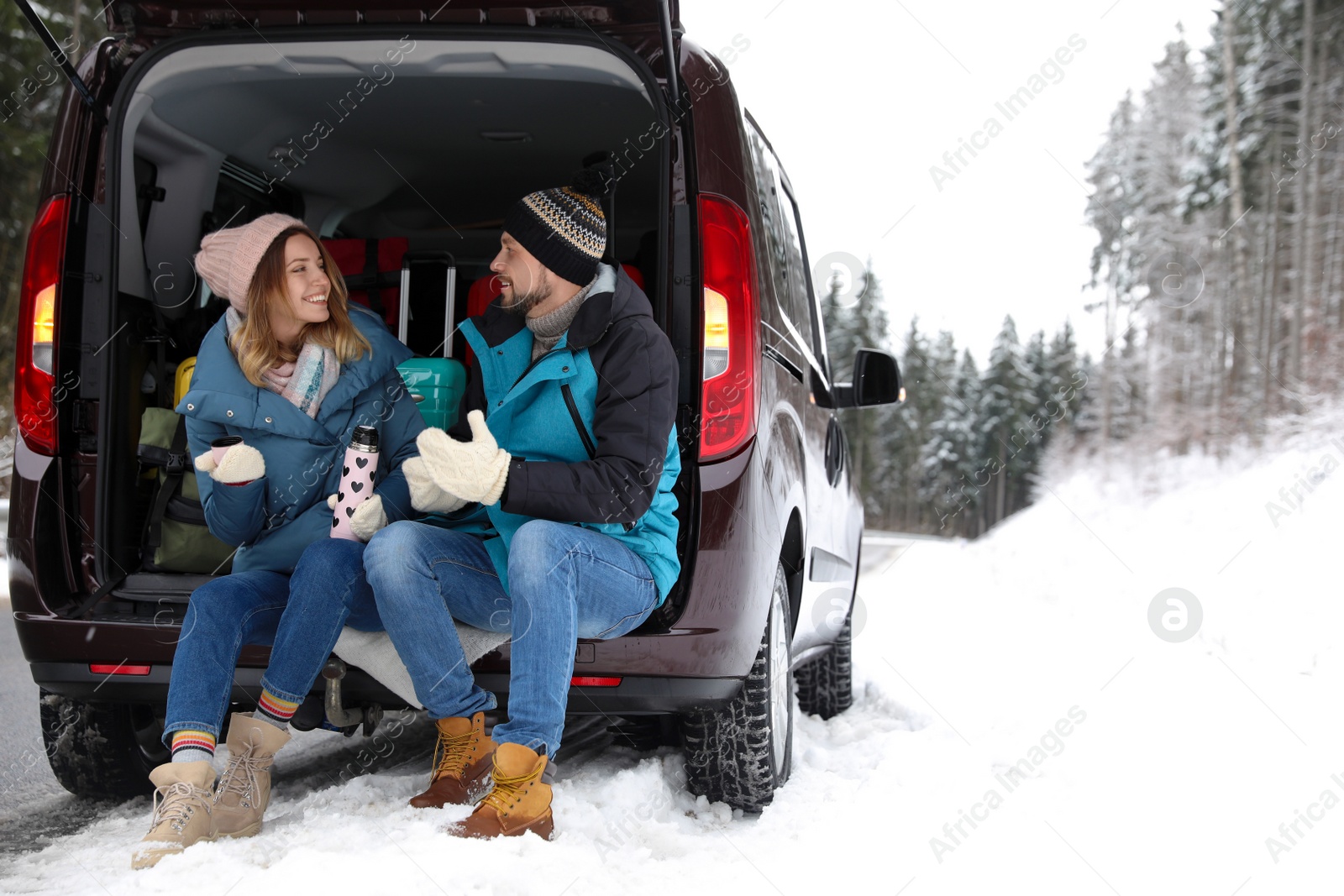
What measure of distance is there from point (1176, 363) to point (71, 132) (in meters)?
35.6

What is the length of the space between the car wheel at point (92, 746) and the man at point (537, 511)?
972mm

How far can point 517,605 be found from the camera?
249 cm

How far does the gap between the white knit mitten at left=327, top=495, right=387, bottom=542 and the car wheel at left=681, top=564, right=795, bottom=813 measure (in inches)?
36.8

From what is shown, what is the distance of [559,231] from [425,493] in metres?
0.74

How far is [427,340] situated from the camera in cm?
472

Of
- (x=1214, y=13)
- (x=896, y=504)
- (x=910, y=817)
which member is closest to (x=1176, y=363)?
(x=1214, y=13)

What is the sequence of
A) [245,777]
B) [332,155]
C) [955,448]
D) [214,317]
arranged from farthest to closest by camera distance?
[955,448]
[332,155]
[214,317]
[245,777]

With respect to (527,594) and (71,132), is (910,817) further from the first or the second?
(71,132)

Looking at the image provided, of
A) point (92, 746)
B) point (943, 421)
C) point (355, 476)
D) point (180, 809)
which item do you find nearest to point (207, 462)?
point (355, 476)

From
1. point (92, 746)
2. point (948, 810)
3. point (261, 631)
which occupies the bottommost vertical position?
point (92, 746)

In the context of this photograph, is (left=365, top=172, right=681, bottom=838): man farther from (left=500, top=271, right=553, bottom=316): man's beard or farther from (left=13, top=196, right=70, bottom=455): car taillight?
(left=13, top=196, right=70, bottom=455): car taillight

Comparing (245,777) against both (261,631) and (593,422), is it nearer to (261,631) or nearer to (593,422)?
(261,631)

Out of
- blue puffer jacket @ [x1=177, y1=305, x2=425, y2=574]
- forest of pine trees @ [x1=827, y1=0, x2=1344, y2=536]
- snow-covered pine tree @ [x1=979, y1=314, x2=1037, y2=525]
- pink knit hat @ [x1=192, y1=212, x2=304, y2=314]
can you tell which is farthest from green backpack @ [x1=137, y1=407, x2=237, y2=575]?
snow-covered pine tree @ [x1=979, y1=314, x2=1037, y2=525]

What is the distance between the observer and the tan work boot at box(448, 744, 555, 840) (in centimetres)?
236
